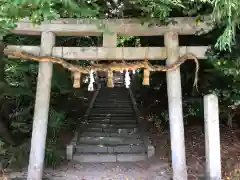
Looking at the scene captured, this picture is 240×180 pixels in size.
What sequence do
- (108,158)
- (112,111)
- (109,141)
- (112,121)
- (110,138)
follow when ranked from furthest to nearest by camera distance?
(112,111), (112,121), (110,138), (109,141), (108,158)

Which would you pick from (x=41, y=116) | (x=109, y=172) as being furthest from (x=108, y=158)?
(x=41, y=116)

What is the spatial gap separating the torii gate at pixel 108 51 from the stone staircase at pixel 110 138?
215 cm

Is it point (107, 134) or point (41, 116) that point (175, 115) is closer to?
point (41, 116)

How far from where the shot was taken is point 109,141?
30.9ft

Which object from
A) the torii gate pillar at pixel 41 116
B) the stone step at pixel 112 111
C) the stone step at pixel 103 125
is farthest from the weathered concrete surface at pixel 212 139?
the stone step at pixel 112 111

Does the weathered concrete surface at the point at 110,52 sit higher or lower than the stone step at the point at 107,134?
higher

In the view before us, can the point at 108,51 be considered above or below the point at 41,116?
above

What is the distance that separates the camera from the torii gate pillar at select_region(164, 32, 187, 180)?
21.1ft

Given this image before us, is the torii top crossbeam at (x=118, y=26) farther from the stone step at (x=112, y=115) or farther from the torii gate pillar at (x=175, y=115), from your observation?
the stone step at (x=112, y=115)

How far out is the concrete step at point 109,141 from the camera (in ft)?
30.5

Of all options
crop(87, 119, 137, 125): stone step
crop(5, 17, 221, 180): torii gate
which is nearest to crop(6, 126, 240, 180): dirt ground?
crop(5, 17, 221, 180): torii gate

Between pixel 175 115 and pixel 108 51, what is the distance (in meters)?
1.74

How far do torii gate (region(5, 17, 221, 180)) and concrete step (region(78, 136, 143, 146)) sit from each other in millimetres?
2888

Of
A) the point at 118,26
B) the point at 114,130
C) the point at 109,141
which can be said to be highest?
the point at 118,26
